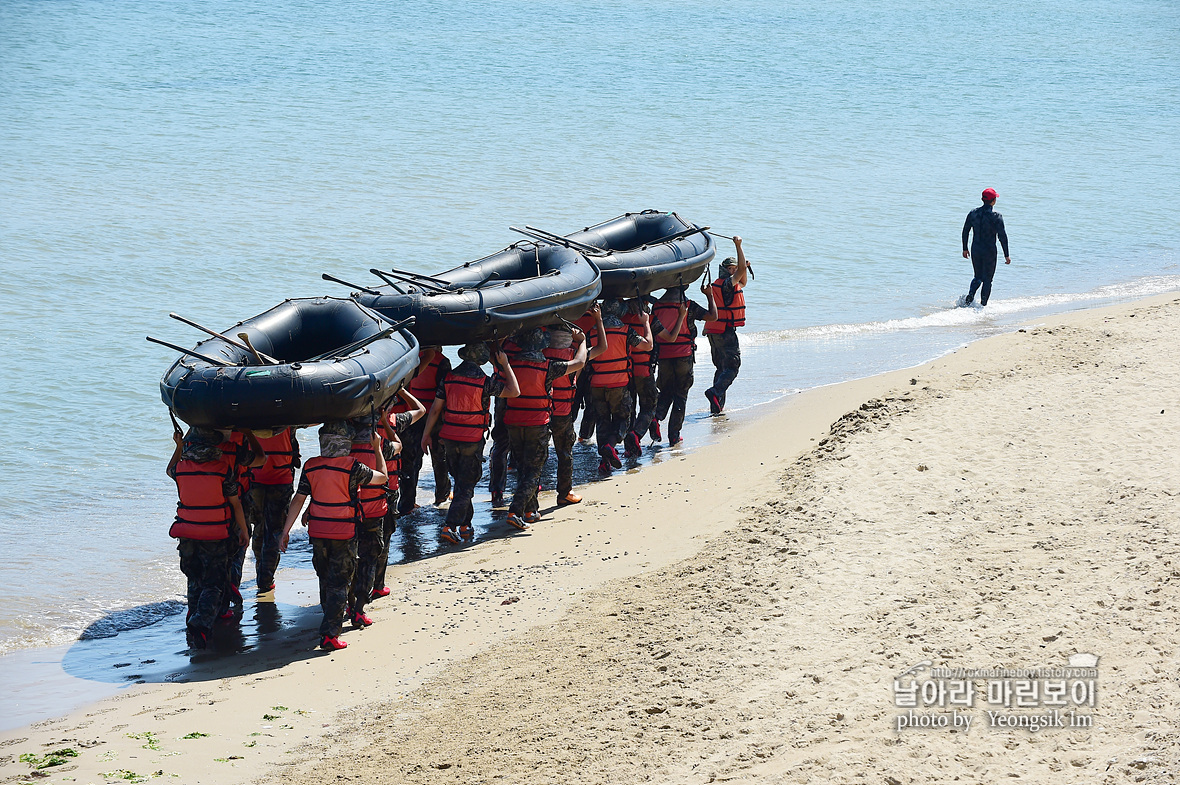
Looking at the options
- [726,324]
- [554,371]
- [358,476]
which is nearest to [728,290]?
[726,324]

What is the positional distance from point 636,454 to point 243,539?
4.07 meters

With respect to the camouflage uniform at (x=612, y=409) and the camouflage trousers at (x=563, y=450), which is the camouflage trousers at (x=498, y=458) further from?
the camouflage uniform at (x=612, y=409)

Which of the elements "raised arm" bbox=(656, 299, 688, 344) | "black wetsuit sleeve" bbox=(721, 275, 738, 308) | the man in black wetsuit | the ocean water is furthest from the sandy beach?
the man in black wetsuit

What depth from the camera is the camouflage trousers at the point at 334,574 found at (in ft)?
21.4

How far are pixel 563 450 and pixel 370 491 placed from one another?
2.39m

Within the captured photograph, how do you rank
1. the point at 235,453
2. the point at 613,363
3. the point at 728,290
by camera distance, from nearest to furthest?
the point at 235,453 < the point at 613,363 < the point at 728,290

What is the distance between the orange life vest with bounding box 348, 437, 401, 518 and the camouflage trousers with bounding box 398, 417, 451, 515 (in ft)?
5.45

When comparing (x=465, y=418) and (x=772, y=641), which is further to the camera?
(x=465, y=418)

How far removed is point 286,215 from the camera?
21.5 metres

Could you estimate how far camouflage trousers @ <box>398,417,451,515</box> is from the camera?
8751 millimetres

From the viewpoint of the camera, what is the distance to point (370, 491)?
6.78 m

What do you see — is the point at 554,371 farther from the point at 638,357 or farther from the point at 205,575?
the point at 205,575

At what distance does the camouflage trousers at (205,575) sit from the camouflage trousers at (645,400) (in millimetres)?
4361

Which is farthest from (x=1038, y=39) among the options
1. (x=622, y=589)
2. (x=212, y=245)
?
(x=622, y=589)
